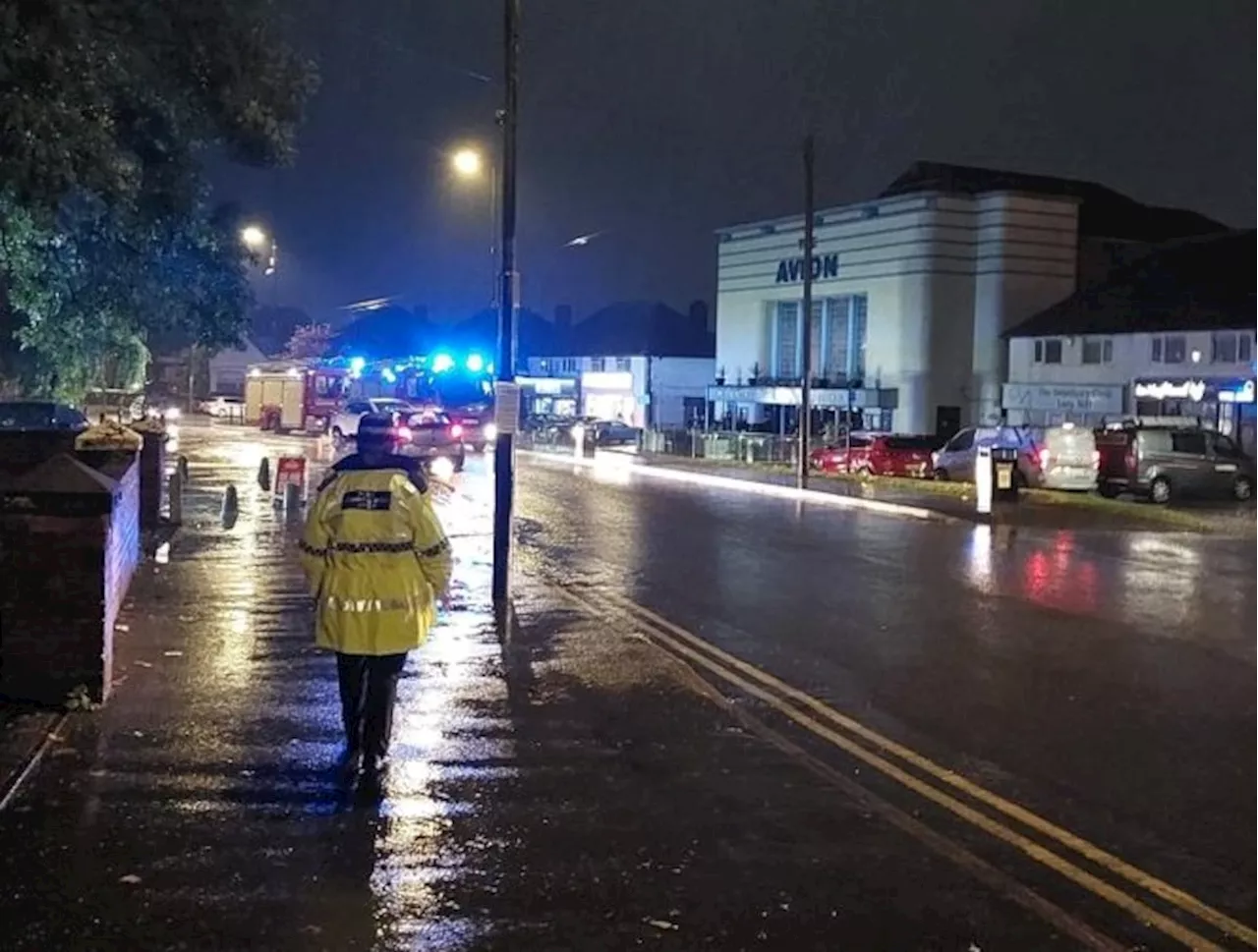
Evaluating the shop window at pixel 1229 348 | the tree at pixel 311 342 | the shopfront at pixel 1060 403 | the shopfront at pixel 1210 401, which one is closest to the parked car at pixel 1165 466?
the shopfront at pixel 1210 401

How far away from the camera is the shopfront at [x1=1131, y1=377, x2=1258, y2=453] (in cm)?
4453

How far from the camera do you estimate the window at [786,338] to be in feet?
223

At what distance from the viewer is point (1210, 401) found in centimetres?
4650

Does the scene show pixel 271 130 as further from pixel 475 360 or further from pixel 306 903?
pixel 475 360

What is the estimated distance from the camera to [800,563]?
18.7 m

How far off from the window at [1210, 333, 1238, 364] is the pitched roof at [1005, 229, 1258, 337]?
301mm

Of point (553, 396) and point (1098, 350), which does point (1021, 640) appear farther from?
point (553, 396)

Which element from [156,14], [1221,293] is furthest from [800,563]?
[1221,293]

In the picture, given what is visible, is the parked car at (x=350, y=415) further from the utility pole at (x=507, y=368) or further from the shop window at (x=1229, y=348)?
the utility pole at (x=507, y=368)

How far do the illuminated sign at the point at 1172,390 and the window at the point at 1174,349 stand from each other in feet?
2.44

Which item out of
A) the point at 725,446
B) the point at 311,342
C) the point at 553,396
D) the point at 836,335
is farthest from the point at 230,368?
the point at 725,446

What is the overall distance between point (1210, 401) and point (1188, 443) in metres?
14.4

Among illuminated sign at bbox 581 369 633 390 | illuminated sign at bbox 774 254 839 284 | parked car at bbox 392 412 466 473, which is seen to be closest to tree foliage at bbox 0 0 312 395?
parked car at bbox 392 412 466 473

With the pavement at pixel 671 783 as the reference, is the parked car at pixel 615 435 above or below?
above
